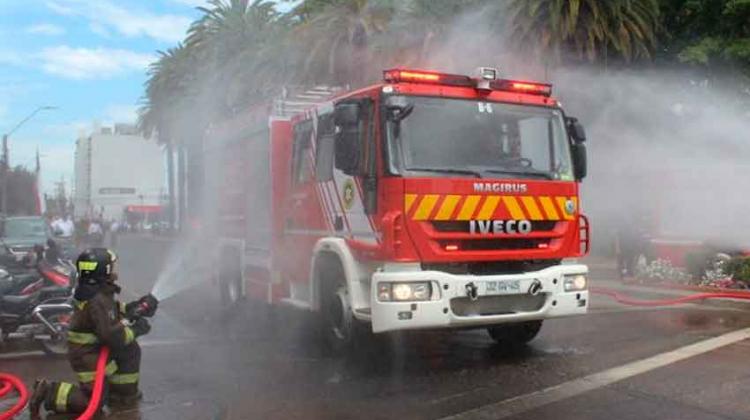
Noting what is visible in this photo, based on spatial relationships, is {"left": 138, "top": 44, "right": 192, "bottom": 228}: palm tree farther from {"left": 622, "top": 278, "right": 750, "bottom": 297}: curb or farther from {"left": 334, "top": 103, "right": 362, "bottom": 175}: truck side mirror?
{"left": 334, "top": 103, "right": 362, "bottom": 175}: truck side mirror

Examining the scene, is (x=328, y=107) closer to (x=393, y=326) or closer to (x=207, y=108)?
(x=393, y=326)

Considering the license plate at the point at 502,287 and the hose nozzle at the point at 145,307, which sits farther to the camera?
the license plate at the point at 502,287

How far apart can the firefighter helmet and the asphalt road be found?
106 cm

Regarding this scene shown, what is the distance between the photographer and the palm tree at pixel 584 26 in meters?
15.8

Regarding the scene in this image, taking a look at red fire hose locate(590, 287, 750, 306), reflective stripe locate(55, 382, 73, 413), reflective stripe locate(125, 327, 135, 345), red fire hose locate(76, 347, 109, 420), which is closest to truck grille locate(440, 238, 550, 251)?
reflective stripe locate(125, 327, 135, 345)

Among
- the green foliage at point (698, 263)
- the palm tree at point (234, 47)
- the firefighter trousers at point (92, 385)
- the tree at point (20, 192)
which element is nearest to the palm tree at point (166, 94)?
the palm tree at point (234, 47)

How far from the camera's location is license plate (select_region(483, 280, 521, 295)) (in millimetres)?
6777

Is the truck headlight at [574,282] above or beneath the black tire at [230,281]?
above

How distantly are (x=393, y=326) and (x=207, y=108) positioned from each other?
49.3 ft

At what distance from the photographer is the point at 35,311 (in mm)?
8117

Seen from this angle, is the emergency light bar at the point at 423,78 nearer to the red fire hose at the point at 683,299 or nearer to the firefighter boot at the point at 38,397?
the firefighter boot at the point at 38,397

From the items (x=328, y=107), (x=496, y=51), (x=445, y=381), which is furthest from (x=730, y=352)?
(x=496, y=51)

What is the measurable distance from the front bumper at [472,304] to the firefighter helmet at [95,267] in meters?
2.17

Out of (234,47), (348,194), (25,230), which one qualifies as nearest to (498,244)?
(348,194)
